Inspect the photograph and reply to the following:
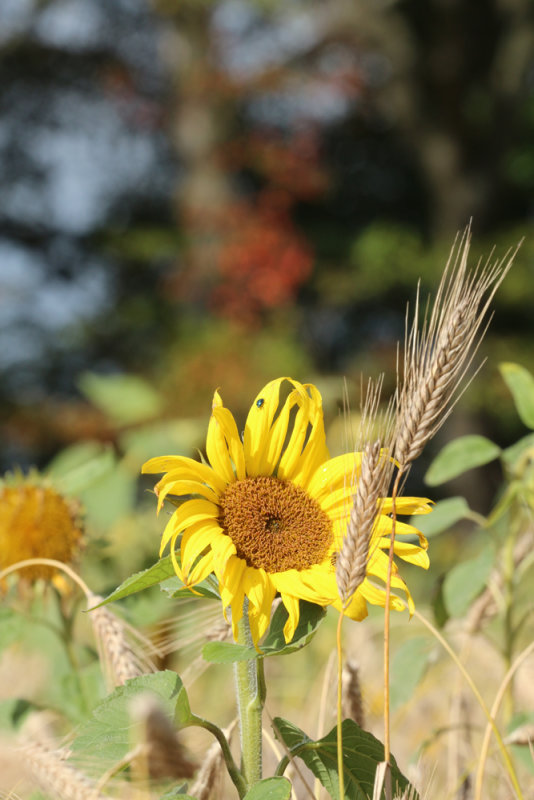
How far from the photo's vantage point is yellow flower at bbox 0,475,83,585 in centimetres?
78

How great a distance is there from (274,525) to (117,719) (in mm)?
142

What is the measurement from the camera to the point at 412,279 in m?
4.35

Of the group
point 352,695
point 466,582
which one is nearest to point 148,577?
point 352,695

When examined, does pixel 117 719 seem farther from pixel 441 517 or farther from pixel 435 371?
pixel 441 517

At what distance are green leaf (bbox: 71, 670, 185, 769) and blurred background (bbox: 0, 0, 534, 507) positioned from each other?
124 inches

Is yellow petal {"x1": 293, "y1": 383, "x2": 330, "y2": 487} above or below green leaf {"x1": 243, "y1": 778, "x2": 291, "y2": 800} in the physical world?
above

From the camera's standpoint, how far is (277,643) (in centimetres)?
49

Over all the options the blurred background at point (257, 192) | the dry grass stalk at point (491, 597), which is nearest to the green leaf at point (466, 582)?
the dry grass stalk at point (491, 597)

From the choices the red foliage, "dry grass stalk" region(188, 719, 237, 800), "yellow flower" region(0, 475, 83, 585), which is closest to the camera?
"dry grass stalk" region(188, 719, 237, 800)

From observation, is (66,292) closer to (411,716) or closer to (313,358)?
(313,358)

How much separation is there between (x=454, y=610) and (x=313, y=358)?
3.66 meters

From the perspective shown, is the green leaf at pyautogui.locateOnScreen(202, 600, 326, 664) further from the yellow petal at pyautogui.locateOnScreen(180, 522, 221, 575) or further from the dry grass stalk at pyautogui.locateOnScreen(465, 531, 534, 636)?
the dry grass stalk at pyautogui.locateOnScreen(465, 531, 534, 636)

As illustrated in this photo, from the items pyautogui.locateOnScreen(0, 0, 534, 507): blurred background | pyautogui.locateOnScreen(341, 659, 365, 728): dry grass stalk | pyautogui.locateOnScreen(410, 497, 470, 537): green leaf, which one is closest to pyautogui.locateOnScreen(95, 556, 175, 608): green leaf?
pyautogui.locateOnScreen(341, 659, 365, 728): dry grass stalk

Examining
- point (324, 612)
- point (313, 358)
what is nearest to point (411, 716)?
point (324, 612)
